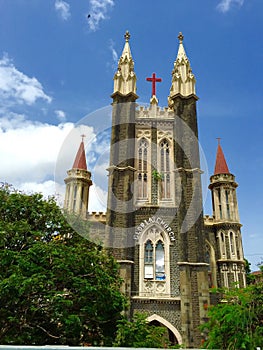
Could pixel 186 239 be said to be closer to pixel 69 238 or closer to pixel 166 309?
pixel 166 309

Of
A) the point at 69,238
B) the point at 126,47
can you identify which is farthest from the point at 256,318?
the point at 126,47

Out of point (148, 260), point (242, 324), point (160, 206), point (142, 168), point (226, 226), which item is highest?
A: point (142, 168)

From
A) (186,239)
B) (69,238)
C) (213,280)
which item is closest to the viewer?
(69,238)

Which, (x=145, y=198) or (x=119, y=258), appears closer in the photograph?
(x=119, y=258)

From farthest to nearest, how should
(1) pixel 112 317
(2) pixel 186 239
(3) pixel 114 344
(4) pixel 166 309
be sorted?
(2) pixel 186 239 < (4) pixel 166 309 < (1) pixel 112 317 < (3) pixel 114 344

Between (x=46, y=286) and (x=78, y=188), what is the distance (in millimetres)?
15452

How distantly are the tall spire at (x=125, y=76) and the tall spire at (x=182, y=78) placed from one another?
300cm

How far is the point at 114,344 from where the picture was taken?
1162 centimetres

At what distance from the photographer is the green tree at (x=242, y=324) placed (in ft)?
32.7

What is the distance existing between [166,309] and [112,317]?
263 inches

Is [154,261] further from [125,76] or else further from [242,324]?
[125,76]

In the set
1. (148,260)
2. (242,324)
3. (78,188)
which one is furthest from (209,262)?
(242,324)

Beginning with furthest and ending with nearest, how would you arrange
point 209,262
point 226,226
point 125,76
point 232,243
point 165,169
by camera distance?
point 125,76, point 226,226, point 232,243, point 209,262, point 165,169

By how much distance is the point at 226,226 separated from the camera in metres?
25.0
